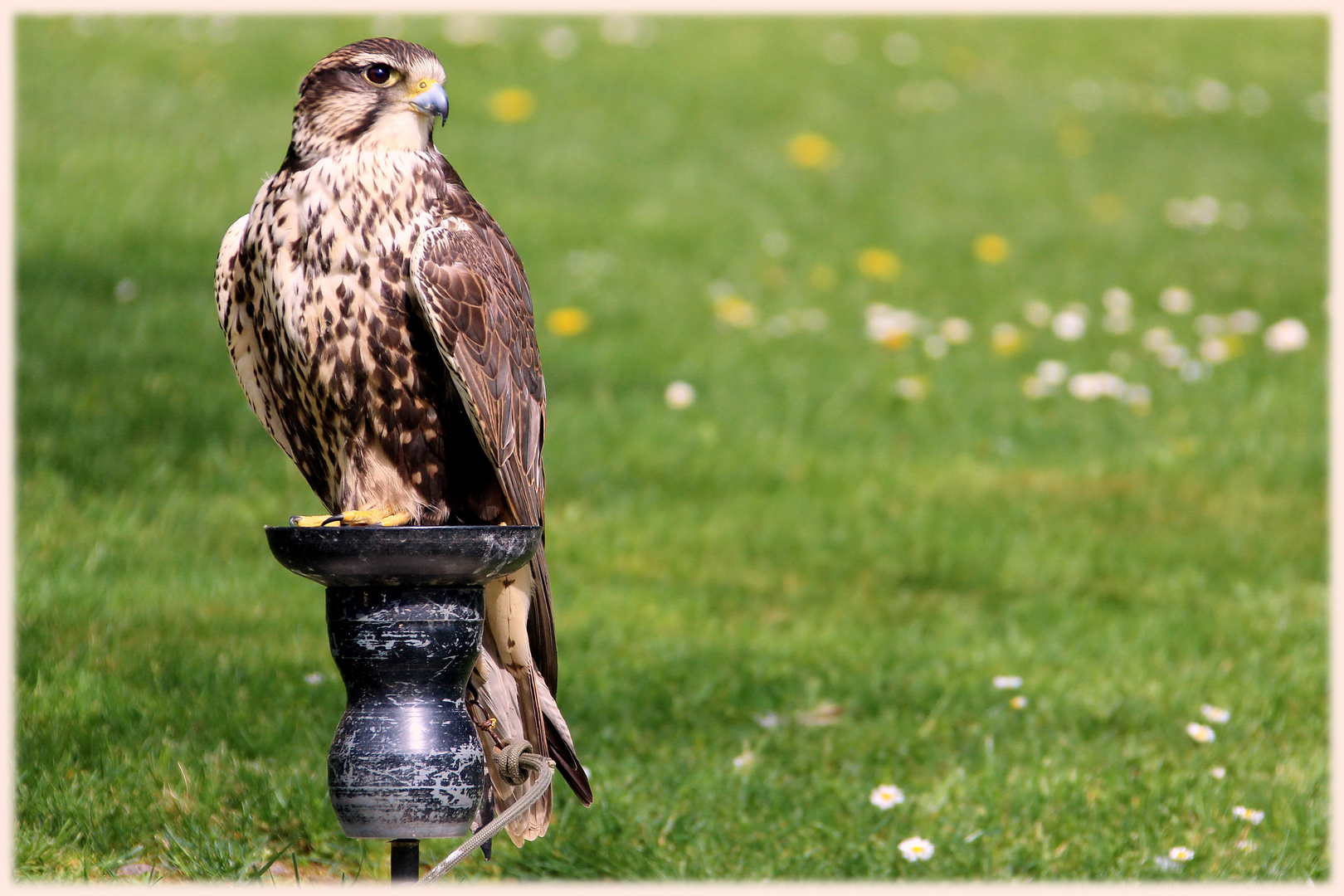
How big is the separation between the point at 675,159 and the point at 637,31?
2444 mm

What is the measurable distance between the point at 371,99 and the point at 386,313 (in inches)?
16.0

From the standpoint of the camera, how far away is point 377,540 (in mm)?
2416

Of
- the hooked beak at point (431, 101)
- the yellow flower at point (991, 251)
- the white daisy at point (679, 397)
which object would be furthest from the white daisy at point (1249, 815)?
the yellow flower at point (991, 251)

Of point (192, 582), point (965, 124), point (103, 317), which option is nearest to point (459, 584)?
point (192, 582)

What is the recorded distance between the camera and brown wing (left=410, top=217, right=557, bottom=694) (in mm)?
2543

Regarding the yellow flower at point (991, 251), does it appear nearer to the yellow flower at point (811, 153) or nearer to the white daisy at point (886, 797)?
the yellow flower at point (811, 153)

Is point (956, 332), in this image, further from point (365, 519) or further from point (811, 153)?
point (365, 519)

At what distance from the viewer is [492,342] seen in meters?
2.62

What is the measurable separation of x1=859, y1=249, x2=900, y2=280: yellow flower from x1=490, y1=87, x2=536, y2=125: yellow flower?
8.23 ft

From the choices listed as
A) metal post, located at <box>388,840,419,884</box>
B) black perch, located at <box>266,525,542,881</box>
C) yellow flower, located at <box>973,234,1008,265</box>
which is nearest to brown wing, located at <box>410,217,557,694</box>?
black perch, located at <box>266,525,542,881</box>

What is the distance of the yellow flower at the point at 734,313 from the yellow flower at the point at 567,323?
718 mm

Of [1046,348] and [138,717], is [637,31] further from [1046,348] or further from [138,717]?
[138,717]

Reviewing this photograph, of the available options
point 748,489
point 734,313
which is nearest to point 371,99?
point 748,489

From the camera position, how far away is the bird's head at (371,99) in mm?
2607
